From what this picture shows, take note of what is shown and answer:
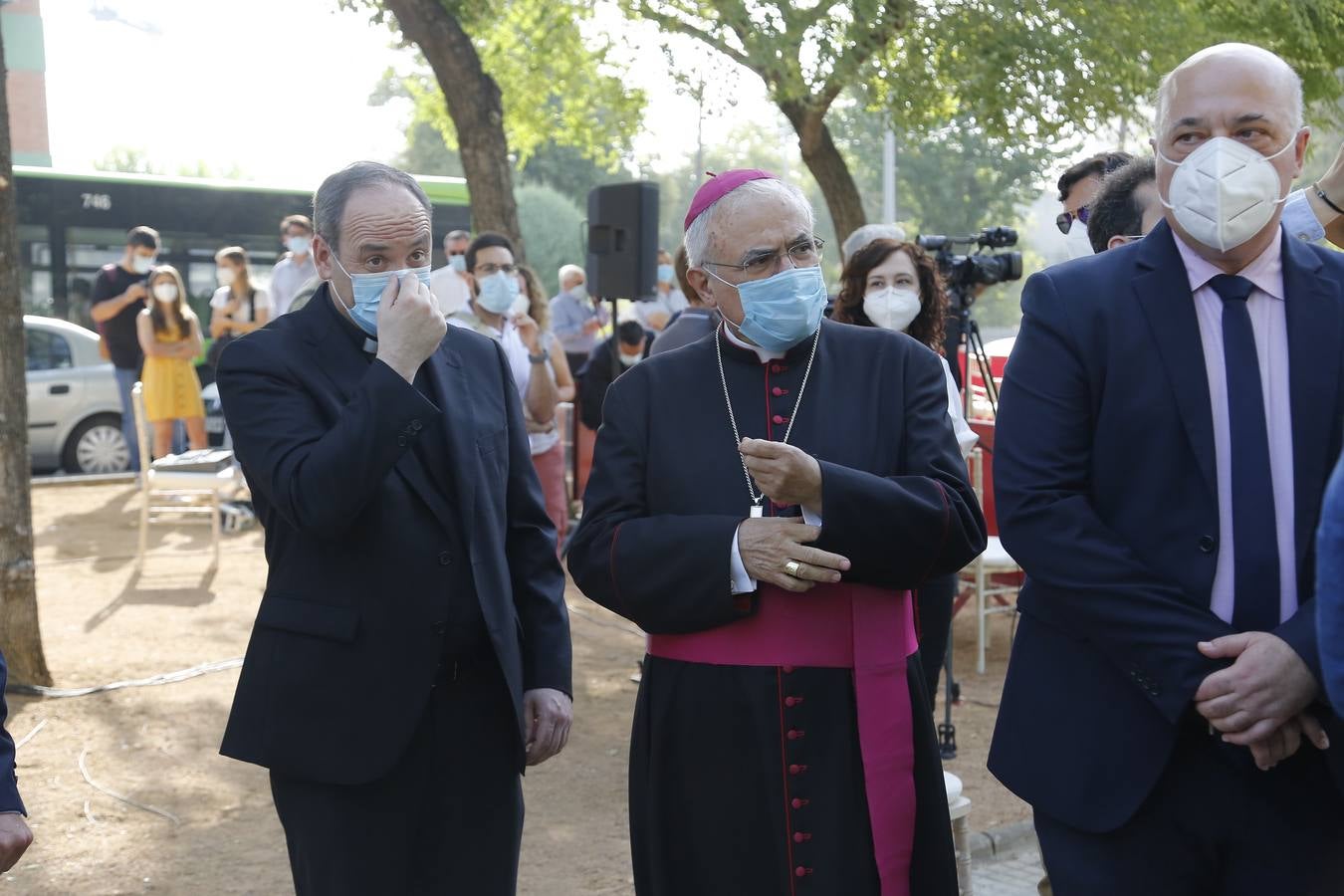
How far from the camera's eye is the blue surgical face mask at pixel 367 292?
2922mm

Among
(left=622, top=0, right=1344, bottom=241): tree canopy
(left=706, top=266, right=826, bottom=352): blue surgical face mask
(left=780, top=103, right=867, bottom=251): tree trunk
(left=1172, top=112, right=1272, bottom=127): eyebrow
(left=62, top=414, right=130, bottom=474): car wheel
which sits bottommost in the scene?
(left=62, top=414, right=130, bottom=474): car wheel

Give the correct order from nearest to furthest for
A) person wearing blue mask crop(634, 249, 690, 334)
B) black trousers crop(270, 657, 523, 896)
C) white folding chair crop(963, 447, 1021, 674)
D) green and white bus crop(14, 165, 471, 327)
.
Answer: black trousers crop(270, 657, 523, 896) → white folding chair crop(963, 447, 1021, 674) → person wearing blue mask crop(634, 249, 690, 334) → green and white bus crop(14, 165, 471, 327)

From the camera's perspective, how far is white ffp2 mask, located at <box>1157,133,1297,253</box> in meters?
2.39

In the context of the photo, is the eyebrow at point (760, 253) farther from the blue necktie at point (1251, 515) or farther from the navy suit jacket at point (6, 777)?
the navy suit jacket at point (6, 777)

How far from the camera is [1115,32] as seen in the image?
12344 mm

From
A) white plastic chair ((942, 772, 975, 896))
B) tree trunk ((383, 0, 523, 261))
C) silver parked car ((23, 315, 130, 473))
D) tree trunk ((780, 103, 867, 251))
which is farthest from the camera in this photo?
silver parked car ((23, 315, 130, 473))

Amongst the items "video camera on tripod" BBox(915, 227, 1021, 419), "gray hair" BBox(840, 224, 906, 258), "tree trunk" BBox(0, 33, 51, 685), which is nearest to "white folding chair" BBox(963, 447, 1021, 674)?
"video camera on tripod" BBox(915, 227, 1021, 419)

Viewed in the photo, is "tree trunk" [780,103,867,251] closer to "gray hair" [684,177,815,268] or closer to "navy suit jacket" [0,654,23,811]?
"gray hair" [684,177,815,268]

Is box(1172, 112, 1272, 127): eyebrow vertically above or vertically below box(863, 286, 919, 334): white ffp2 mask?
above

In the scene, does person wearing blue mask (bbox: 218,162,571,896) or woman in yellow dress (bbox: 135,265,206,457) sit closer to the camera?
person wearing blue mask (bbox: 218,162,571,896)

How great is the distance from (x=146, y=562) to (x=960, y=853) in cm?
814

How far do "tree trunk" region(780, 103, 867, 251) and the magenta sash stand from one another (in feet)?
36.9

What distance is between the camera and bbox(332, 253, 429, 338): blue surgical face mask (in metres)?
2.92

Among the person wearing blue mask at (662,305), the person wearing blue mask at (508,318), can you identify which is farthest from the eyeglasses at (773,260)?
the person wearing blue mask at (662,305)
